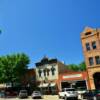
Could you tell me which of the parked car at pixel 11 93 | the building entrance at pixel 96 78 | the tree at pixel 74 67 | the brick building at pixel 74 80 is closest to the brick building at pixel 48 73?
the brick building at pixel 74 80

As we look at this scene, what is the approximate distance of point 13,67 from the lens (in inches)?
2249

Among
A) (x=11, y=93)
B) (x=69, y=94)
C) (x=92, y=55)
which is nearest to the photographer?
(x=69, y=94)

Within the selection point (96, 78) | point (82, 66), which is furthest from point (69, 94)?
point (82, 66)

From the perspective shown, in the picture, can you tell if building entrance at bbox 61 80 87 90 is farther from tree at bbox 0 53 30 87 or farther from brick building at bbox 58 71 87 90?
tree at bbox 0 53 30 87

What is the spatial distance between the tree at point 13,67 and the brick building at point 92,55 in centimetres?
1960

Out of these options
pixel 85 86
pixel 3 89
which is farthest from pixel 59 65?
pixel 3 89

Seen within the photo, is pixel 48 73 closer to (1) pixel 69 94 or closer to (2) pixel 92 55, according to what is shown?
(2) pixel 92 55

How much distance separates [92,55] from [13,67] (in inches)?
871

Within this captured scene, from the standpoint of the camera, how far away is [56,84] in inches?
2040

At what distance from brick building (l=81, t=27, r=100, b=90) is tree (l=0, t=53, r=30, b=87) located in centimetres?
1960

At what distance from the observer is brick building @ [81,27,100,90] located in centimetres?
4453

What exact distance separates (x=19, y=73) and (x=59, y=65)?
11.9 metres

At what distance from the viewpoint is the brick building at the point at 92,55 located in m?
44.5

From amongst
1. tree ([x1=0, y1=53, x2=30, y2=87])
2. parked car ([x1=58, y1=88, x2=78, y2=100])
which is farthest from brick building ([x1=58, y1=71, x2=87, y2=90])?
tree ([x1=0, y1=53, x2=30, y2=87])
